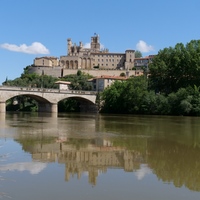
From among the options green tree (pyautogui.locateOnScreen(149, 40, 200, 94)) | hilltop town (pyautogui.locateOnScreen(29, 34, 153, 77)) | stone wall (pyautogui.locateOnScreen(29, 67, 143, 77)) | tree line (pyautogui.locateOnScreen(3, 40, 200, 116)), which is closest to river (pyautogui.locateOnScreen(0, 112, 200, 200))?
tree line (pyautogui.locateOnScreen(3, 40, 200, 116))

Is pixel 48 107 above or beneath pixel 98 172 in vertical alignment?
above

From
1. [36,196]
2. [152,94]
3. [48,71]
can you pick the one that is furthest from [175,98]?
[48,71]

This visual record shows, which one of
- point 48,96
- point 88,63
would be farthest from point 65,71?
point 48,96

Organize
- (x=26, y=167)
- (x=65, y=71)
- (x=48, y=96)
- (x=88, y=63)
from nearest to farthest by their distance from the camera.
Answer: (x=26, y=167), (x=48, y=96), (x=65, y=71), (x=88, y=63)

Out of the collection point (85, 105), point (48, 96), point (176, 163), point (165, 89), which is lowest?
point (176, 163)

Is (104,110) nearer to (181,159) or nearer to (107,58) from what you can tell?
(181,159)

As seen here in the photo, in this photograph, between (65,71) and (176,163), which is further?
(65,71)

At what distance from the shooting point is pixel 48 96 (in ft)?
245

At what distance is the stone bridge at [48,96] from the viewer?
218 feet

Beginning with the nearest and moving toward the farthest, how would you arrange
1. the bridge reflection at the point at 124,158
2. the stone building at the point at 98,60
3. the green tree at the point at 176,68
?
the bridge reflection at the point at 124,158, the green tree at the point at 176,68, the stone building at the point at 98,60

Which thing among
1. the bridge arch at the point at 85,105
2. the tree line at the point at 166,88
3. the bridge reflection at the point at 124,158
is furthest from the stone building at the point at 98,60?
the bridge reflection at the point at 124,158

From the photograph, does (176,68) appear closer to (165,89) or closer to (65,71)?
(165,89)

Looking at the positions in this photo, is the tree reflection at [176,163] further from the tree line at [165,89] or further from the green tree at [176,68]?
the green tree at [176,68]

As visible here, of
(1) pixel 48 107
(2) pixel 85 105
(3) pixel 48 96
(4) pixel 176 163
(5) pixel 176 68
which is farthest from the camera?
(2) pixel 85 105
